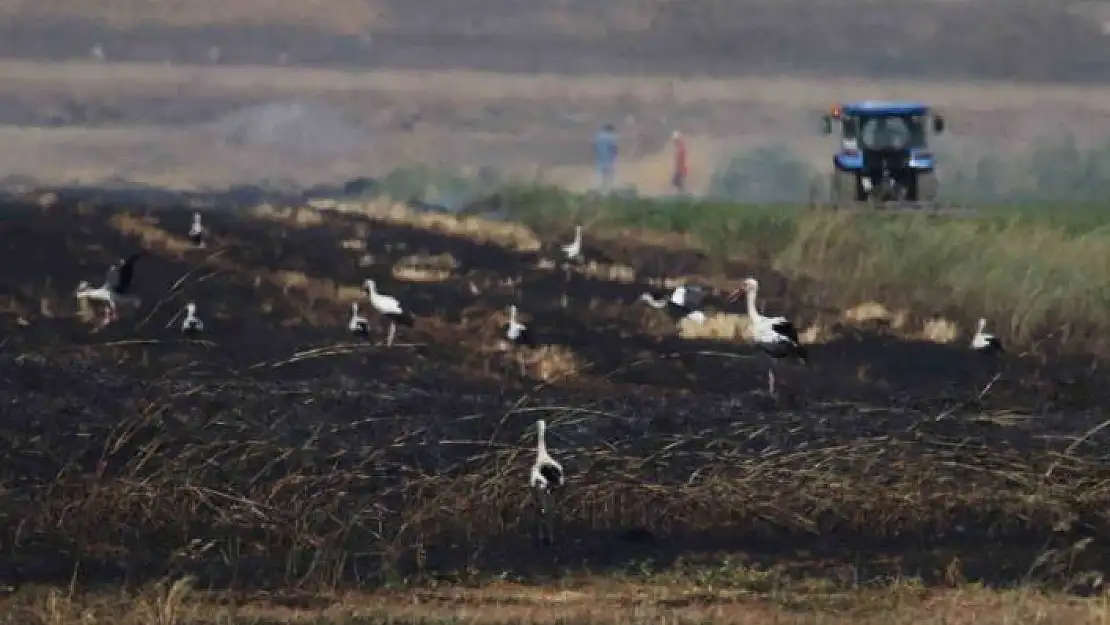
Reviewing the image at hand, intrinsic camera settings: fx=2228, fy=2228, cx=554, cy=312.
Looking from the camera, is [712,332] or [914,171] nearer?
[712,332]

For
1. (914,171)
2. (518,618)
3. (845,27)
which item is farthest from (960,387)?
(914,171)

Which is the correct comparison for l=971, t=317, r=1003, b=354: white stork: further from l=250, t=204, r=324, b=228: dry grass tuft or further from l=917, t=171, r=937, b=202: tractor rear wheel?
l=250, t=204, r=324, b=228: dry grass tuft

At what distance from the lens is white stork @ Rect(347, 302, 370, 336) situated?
1006 cm

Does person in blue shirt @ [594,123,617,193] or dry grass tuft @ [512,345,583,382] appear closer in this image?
dry grass tuft @ [512,345,583,382]

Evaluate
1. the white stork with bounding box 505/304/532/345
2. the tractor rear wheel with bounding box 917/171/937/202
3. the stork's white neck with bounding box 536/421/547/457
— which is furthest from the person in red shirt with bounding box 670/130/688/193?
the stork's white neck with bounding box 536/421/547/457

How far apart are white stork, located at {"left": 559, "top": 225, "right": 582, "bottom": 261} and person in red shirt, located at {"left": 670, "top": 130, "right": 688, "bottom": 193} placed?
551mm

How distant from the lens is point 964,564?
8836mm

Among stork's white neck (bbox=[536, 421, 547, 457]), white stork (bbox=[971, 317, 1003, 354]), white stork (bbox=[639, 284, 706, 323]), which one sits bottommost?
stork's white neck (bbox=[536, 421, 547, 457])

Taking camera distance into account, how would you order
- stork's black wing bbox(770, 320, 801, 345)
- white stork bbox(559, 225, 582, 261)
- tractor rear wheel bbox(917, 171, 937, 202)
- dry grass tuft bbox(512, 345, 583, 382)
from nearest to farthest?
dry grass tuft bbox(512, 345, 583, 382), stork's black wing bbox(770, 320, 801, 345), white stork bbox(559, 225, 582, 261), tractor rear wheel bbox(917, 171, 937, 202)

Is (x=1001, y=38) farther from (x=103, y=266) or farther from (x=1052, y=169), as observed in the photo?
(x=103, y=266)

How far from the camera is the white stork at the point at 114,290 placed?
33.0 ft

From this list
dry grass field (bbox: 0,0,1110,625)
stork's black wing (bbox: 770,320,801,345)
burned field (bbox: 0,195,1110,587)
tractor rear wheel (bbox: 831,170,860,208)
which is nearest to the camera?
dry grass field (bbox: 0,0,1110,625)

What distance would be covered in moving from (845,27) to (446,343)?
285 centimetres

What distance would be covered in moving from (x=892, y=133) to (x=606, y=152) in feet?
8.01
